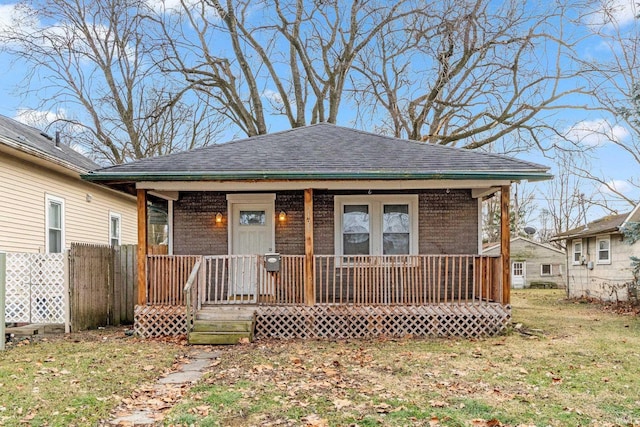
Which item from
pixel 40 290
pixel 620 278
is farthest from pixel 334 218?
pixel 620 278

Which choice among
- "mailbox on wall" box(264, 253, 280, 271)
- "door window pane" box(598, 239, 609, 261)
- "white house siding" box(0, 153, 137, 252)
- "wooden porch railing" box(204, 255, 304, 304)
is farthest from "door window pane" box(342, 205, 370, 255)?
"door window pane" box(598, 239, 609, 261)

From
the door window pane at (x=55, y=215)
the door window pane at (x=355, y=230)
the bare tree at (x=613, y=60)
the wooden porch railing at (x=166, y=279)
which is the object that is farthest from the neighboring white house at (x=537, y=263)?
the door window pane at (x=55, y=215)

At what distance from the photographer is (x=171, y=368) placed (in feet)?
20.9

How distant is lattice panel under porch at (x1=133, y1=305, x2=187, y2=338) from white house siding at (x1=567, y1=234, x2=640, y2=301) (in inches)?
520

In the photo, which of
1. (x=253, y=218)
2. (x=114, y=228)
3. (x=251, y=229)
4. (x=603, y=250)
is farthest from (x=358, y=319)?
(x=603, y=250)

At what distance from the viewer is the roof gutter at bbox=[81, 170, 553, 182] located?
27.8 ft

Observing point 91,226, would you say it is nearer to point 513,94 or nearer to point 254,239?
point 254,239

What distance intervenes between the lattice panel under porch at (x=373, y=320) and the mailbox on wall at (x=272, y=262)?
2.36ft

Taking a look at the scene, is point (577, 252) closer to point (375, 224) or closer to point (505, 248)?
point (505, 248)

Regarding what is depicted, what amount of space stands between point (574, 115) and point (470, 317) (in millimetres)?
13270

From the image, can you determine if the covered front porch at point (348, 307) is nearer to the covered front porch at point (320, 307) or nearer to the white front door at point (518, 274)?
the covered front porch at point (320, 307)

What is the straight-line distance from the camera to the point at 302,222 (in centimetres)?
1042

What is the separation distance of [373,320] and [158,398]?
4.67 m

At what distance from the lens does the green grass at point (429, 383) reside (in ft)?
14.5
